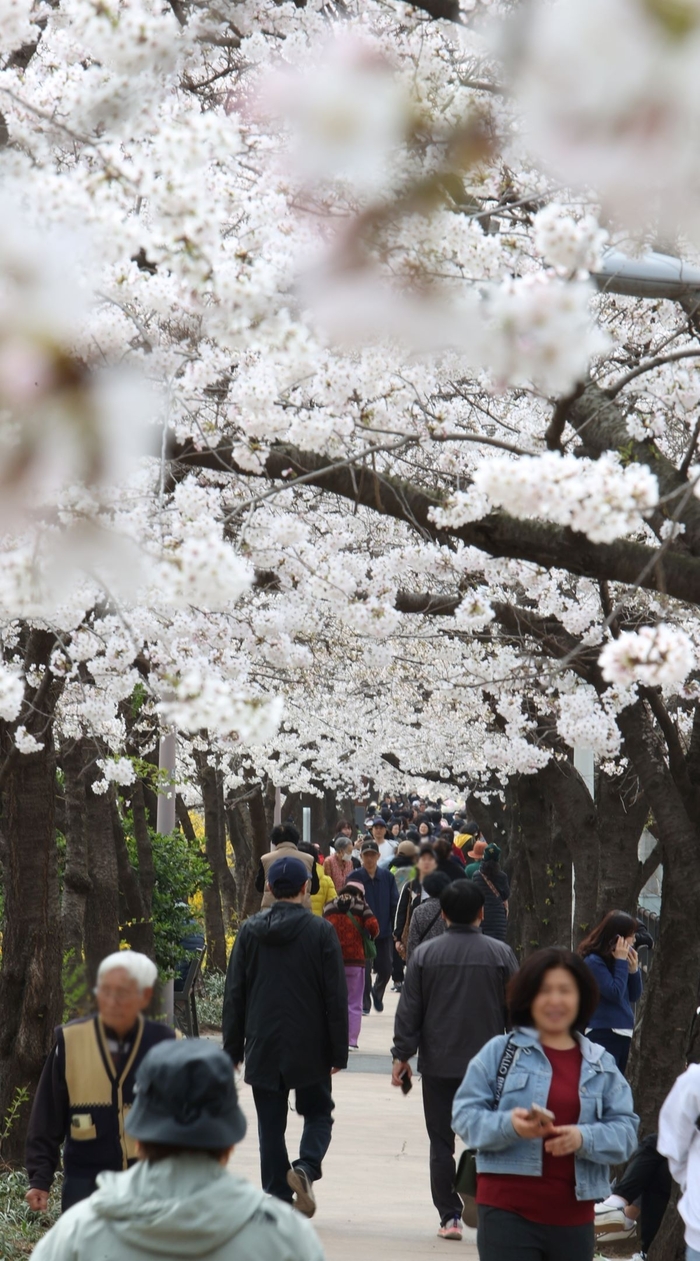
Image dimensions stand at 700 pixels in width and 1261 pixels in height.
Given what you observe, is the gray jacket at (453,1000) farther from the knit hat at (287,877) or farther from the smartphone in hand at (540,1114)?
the smartphone in hand at (540,1114)

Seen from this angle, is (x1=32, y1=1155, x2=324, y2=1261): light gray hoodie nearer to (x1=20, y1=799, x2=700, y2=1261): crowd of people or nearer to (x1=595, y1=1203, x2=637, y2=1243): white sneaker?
(x1=20, y1=799, x2=700, y2=1261): crowd of people

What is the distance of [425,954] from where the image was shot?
8.26 metres

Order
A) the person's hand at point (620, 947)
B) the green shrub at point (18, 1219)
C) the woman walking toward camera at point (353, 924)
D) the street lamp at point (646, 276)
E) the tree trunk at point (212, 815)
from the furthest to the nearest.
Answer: the tree trunk at point (212, 815) → the woman walking toward camera at point (353, 924) → the person's hand at point (620, 947) → the green shrub at point (18, 1219) → the street lamp at point (646, 276)

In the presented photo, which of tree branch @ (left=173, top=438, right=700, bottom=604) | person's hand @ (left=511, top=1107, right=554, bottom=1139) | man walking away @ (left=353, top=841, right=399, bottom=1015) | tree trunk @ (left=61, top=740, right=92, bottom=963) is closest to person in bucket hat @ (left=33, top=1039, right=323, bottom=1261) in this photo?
person's hand @ (left=511, top=1107, right=554, bottom=1139)

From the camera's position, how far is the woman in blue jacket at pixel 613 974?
909cm

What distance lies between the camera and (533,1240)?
5156 mm

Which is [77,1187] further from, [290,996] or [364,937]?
[364,937]

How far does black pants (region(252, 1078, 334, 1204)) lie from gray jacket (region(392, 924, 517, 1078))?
1.62 feet

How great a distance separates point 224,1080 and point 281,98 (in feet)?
8.53

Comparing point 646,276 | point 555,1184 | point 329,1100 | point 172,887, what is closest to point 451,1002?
point 329,1100

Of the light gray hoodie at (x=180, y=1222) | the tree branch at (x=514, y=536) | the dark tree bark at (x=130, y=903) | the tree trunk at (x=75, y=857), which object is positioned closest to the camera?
the light gray hoodie at (x=180, y=1222)

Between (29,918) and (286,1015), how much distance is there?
212 cm

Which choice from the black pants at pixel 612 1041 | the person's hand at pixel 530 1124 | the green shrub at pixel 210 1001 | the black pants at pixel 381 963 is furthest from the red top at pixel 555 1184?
the black pants at pixel 381 963

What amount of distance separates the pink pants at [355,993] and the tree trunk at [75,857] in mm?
2560
